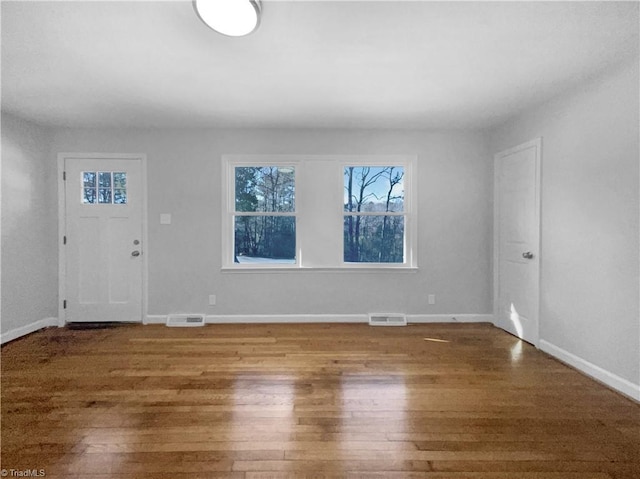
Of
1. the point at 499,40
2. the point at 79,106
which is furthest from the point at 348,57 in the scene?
the point at 79,106

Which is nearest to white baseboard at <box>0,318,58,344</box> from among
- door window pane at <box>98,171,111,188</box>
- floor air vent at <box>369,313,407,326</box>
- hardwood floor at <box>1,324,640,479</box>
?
hardwood floor at <box>1,324,640,479</box>

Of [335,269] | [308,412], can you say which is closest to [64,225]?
[335,269]

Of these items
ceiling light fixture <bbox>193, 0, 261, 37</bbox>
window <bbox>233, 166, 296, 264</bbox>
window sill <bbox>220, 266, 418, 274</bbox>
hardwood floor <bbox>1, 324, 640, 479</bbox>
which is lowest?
hardwood floor <bbox>1, 324, 640, 479</bbox>

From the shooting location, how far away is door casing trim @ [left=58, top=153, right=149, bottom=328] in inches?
152

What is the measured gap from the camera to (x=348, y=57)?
2242 mm

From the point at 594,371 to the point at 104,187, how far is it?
5.35 m

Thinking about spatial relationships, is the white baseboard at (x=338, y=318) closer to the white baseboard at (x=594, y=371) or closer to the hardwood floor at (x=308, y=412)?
the hardwood floor at (x=308, y=412)

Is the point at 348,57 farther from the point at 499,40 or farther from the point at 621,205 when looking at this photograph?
the point at 621,205

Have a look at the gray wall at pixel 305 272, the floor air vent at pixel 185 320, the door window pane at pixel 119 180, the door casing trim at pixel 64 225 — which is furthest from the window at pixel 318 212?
the door window pane at pixel 119 180

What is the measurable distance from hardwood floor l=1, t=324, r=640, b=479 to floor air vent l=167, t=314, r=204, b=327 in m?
0.62

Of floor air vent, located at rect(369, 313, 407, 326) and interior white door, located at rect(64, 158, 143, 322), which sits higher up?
interior white door, located at rect(64, 158, 143, 322)

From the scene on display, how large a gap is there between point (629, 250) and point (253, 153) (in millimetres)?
3688

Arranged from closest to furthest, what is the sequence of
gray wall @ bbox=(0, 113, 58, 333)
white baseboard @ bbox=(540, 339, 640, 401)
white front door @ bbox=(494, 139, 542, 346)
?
white baseboard @ bbox=(540, 339, 640, 401)
white front door @ bbox=(494, 139, 542, 346)
gray wall @ bbox=(0, 113, 58, 333)

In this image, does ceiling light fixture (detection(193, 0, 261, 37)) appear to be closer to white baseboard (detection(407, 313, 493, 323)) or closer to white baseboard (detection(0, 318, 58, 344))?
white baseboard (detection(407, 313, 493, 323))
